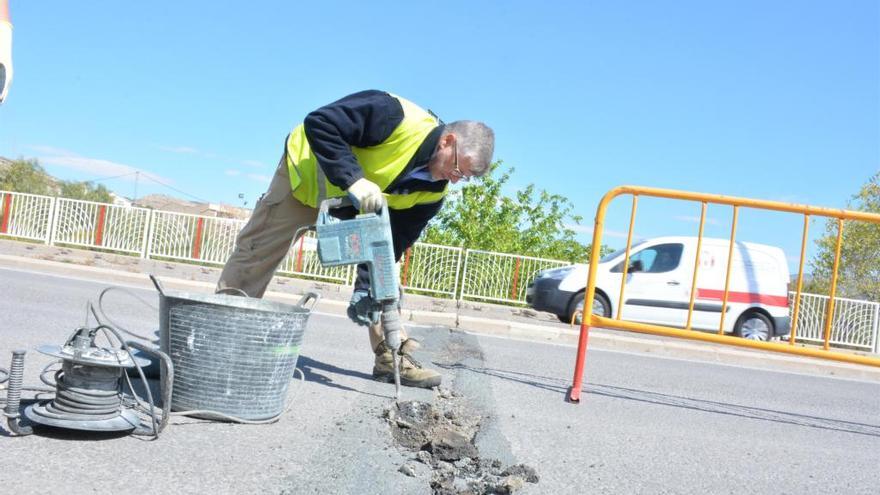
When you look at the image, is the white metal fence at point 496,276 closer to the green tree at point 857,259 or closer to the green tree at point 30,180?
the green tree at point 857,259

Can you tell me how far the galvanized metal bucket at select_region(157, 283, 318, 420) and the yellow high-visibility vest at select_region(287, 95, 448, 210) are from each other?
0.80 m

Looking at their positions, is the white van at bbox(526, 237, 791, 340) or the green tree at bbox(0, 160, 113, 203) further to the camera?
the green tree at bbox(0, 160, 113, 203)

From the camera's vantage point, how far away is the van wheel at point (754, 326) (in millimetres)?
10828

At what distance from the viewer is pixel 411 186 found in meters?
3.40

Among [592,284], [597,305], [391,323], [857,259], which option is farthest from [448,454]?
[857,259]

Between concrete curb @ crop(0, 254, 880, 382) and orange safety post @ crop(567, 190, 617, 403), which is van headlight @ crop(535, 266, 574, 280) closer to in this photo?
concrete curb @ crop(0, 254, 880, 382)

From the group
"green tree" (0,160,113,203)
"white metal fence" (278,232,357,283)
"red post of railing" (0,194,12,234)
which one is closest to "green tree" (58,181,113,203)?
"green tree" (0,160,113,203)

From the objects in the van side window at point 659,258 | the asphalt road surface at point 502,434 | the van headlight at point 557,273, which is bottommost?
the asphalt road surface at point 502,434

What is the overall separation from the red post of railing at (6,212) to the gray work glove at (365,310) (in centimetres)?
1279

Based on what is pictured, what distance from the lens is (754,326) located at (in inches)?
428

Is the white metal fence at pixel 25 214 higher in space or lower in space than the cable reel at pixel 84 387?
higher

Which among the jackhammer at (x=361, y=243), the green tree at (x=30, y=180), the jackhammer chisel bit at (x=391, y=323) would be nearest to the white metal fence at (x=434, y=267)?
the jackhammer chisel bit at (x=391, y=323)

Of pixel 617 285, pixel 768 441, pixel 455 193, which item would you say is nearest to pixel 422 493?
pixel 768 441

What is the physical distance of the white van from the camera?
10.7 metres
